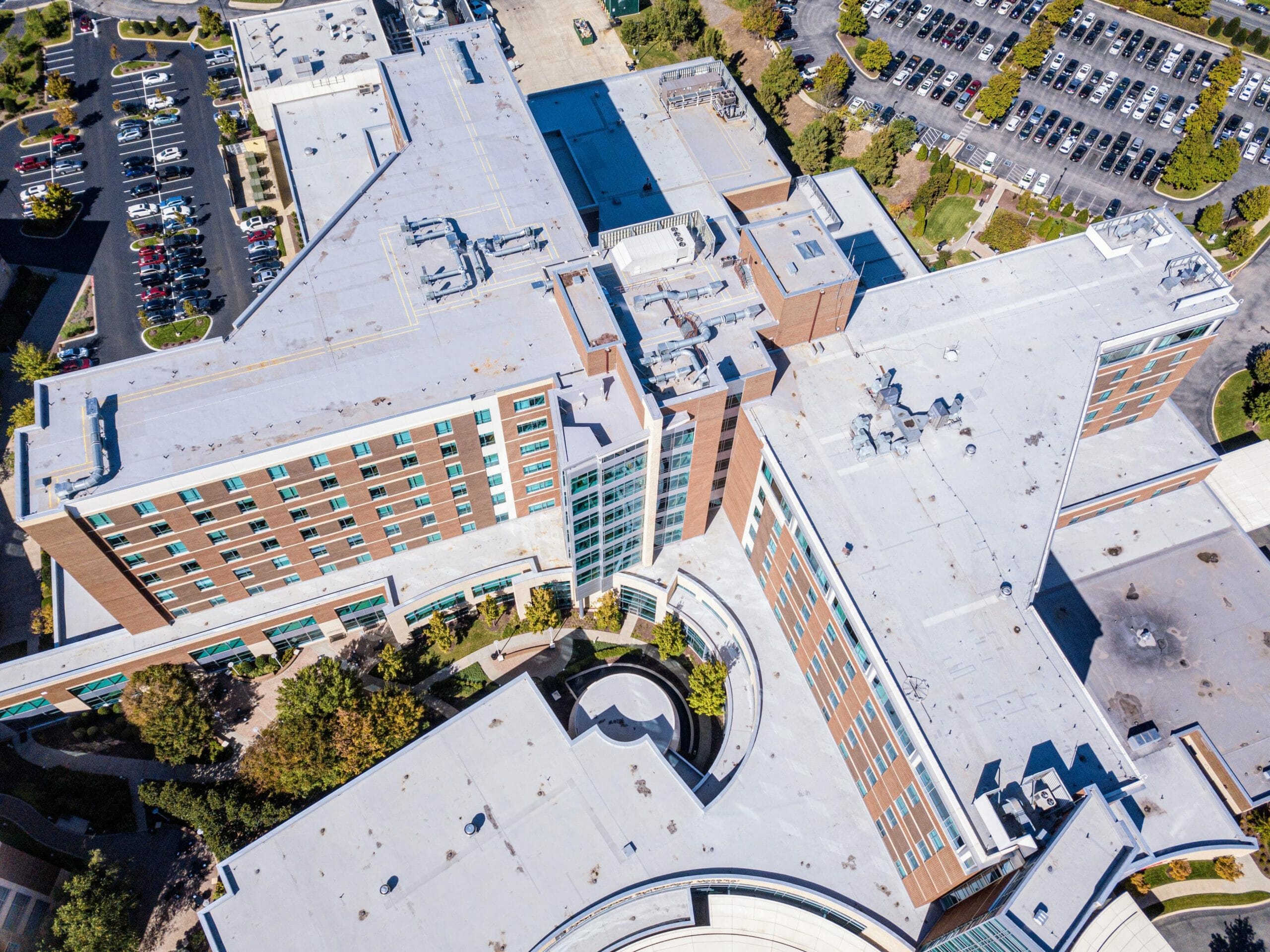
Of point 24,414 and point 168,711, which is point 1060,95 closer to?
point 168,711

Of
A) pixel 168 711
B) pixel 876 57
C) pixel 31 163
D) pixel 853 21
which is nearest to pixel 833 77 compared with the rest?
pixel 876 57

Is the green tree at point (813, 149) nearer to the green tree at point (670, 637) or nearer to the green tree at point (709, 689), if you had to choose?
the green tree at point (670, 637)

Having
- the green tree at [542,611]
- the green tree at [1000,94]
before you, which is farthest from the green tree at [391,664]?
the green tree at [1000,94]

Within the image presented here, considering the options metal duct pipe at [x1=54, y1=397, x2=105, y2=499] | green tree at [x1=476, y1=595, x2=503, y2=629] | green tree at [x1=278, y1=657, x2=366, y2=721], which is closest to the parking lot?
green tree at [x1=476, y1=595, x2=503, y2=629]

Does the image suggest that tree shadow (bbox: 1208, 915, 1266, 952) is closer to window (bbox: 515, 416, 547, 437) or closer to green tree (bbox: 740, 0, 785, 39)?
window (bbox: 515, 416, 547, 437)

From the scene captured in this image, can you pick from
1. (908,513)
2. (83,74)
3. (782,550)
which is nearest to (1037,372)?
(908,513)

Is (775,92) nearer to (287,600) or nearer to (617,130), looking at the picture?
(617,130)

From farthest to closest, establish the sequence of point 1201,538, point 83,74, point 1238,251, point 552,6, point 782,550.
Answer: point 552,6, point 83,74, point 1238,251, point 1201,538, point 782,550
